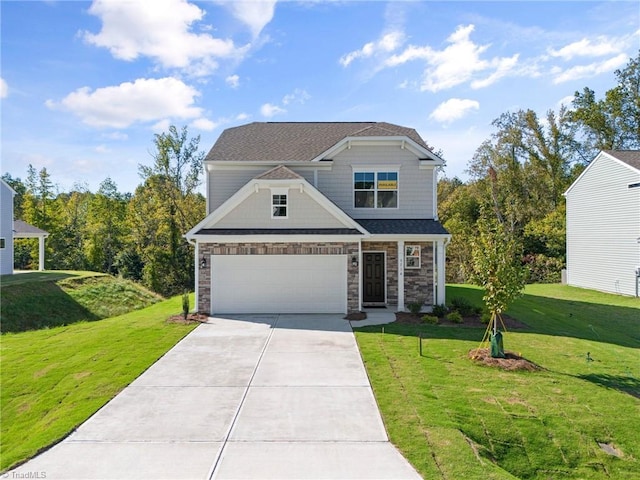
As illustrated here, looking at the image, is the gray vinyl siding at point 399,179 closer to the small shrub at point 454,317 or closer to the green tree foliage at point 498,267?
the small shrub at point 454,317

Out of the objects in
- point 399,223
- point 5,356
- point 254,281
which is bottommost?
point 5,356

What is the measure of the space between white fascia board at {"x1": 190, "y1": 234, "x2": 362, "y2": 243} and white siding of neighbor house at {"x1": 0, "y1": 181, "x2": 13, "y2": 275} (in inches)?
652

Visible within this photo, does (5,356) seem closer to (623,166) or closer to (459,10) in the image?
(459,10)

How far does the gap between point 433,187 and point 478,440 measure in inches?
489

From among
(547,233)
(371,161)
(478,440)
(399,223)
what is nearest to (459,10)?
Result: (371,161)

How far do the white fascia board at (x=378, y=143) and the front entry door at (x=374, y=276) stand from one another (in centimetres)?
453

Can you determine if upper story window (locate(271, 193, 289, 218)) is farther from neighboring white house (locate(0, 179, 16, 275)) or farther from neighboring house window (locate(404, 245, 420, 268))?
neighboring white house (locate(0, 179, 16, 275))

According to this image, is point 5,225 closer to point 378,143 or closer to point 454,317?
point 378,143

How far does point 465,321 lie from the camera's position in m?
14.3

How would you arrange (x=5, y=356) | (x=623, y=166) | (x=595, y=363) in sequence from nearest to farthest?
1. (x=595, y=363)
2. (x=5, y=356)
3. (x=623, y=166)

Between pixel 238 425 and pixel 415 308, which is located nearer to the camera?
pixel 238 425

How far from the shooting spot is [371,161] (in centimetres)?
1734

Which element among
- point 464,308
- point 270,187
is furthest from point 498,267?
point 270,187

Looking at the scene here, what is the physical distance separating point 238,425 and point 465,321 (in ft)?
32.7
